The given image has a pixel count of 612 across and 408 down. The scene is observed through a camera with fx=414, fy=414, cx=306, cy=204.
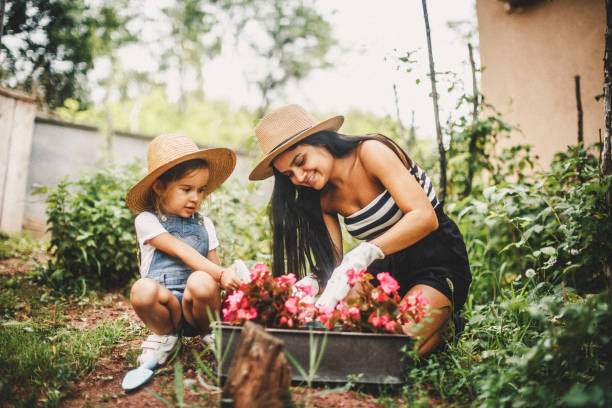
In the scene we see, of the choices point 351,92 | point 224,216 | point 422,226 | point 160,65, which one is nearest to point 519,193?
point 422,226

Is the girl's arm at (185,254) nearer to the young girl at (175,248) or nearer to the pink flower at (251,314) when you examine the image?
the young girl at (175,248)

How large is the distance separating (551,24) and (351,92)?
1287 centimetres

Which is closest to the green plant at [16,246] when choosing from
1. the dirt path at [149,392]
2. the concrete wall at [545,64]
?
the dirt path at [149,392]

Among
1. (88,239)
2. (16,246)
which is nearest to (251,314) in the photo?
(88,239)

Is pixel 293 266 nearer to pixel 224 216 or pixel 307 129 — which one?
pixel 307 129

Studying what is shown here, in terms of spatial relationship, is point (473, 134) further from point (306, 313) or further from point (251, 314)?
point (251, 314)

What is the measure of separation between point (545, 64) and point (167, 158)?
Answer: 157 inches

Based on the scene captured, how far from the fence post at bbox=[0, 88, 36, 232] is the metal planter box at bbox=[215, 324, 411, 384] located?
456cm

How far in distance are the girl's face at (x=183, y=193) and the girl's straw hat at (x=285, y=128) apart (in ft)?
1.06

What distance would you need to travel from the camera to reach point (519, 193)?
2.64 m

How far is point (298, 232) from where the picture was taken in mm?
2471

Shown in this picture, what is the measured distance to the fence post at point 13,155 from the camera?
15.8 ft

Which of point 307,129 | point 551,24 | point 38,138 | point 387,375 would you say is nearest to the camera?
point 387,375

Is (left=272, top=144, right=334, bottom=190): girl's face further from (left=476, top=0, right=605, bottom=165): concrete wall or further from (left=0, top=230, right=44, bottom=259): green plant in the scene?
(left=0, top=230, right=44, bottom=259): green plant
